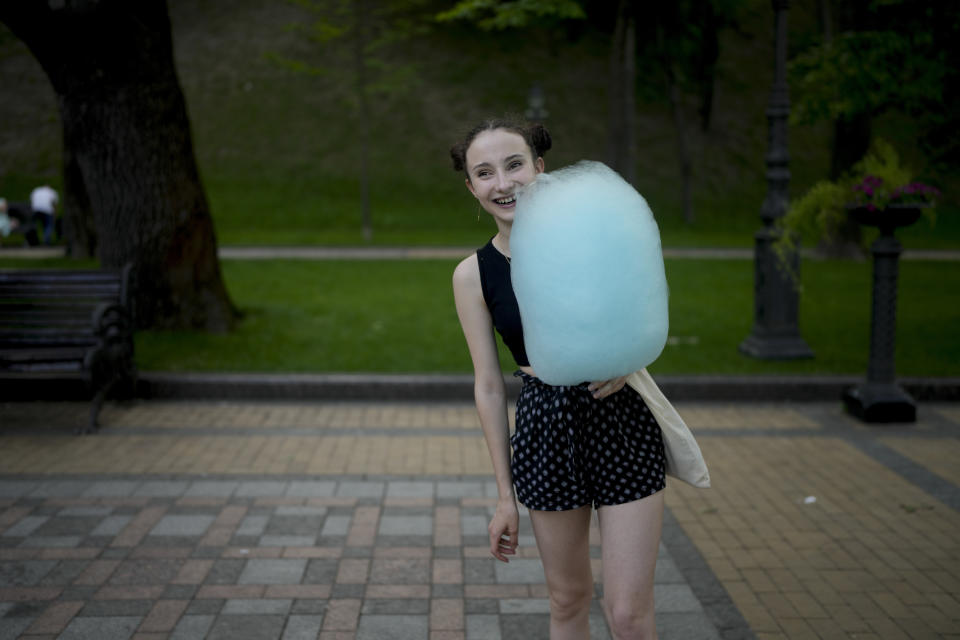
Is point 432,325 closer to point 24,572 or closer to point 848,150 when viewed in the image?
point 24,572

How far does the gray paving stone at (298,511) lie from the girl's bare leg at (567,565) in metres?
2.45

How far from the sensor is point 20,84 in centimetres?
3550

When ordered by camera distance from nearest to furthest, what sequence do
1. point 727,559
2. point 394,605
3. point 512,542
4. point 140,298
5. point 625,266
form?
point 625,266
point 512,542
point 394,605
point 727,559
point 140,298

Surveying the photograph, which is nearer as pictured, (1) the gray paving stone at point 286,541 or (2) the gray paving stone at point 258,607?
(2) the gray paving stone at point 258,607

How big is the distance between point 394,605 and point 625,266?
86.1 inches

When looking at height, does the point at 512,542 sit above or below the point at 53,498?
above

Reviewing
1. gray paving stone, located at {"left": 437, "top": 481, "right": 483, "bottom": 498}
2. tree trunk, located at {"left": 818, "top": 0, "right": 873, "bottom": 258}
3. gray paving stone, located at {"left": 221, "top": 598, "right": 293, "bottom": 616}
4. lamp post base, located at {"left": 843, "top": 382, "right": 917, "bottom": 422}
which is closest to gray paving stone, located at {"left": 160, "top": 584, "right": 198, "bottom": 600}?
gray paving stone, located at {"left": 221, "top": 598, "right": 293, "bottom": 616}

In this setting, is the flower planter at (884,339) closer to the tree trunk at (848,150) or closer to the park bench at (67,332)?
the park bench at (67,332)

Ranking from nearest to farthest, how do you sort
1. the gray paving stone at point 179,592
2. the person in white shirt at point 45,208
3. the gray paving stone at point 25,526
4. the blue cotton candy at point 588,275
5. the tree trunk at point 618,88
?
the blue cotton candy at point 588,275 → the gray paving stone at point 179,592 → the gray paving stone at point 25,526 → the tree trunk at point 618,88 → the person in white shirt at point 45,208

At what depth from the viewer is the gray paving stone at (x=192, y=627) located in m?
3.50

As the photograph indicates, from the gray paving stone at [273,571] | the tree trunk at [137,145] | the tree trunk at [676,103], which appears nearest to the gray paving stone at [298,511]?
the gray paving stone at [273,571]

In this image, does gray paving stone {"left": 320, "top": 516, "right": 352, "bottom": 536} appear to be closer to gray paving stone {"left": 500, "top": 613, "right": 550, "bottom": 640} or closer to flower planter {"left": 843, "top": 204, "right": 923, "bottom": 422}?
gray paving stone {"left": 500, "top": 613, "right": 550, "bottom": 640}

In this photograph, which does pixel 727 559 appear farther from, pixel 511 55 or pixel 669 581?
pixel 511 55

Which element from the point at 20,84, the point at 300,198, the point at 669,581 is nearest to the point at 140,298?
the point at 669,581
